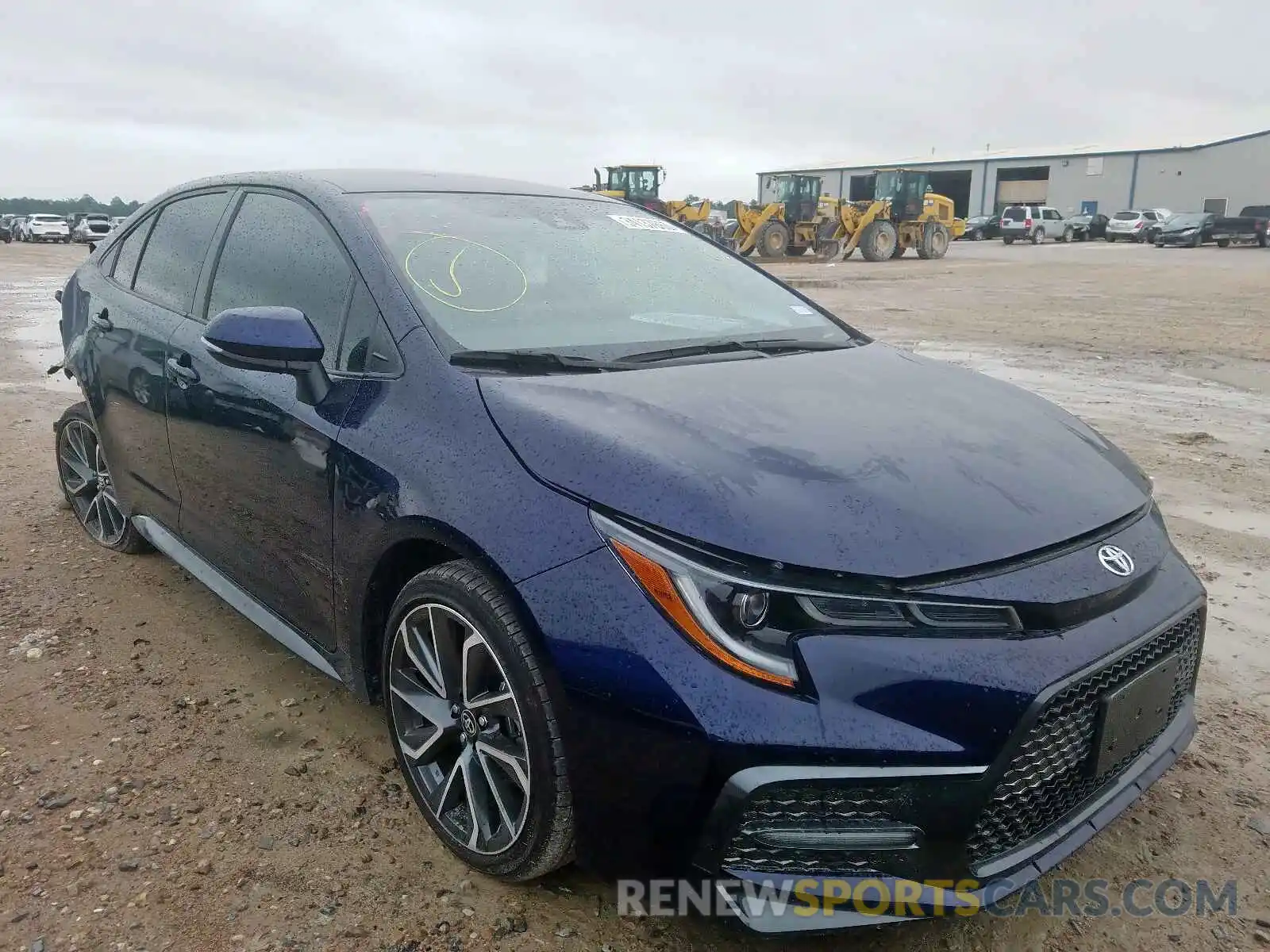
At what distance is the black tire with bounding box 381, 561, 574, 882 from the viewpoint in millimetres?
1944

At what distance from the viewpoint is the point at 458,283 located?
8.79 feet

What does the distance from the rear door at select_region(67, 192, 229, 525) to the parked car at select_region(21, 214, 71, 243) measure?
4929cm

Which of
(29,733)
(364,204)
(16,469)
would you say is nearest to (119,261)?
(364,204)

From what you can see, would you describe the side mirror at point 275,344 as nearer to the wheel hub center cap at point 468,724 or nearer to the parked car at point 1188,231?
the wheel hub center cap at point 468,724

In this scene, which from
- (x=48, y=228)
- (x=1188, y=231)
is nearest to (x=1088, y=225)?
(x=1188, y=231)

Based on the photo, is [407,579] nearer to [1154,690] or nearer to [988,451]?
[988,451]

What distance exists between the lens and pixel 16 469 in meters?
5.72

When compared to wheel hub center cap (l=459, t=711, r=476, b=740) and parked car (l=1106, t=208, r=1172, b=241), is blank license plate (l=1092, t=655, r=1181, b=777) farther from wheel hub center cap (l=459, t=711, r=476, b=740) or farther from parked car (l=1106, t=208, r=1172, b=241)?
parked car (l=1106, t=208, r=1172, b=241)

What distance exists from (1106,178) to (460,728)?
69842 mm

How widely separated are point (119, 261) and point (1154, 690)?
4030mm

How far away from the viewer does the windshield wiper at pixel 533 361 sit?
240 centimetres

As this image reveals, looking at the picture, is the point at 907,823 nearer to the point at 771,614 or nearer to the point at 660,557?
the point at 771,614

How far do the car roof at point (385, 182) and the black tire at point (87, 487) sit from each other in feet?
4.43

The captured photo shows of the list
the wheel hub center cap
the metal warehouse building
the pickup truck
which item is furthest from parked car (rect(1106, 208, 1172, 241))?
the wheel hub center cap
